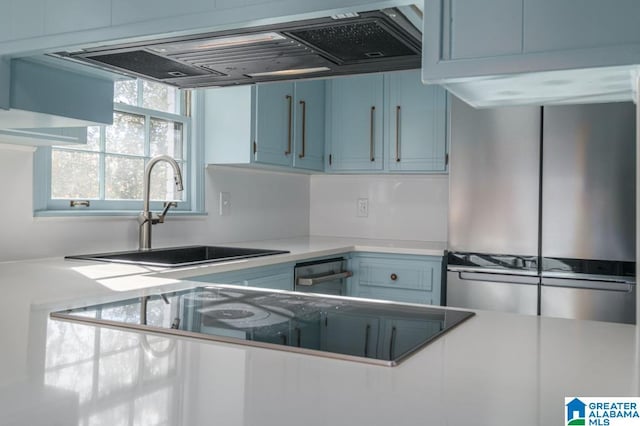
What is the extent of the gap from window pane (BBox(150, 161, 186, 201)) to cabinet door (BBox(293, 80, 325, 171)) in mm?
770

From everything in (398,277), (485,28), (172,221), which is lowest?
(398,277)

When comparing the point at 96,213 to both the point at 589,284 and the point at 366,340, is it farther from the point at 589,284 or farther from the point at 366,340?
the point at 589,284

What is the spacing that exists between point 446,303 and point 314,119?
1446mm

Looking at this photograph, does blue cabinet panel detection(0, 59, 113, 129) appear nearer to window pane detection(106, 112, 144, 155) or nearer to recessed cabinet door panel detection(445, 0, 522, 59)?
window pane detection(106, 112, 144, 155)

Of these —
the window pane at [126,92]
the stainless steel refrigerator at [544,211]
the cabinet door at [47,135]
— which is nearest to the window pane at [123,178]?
the window pane at [126,92]

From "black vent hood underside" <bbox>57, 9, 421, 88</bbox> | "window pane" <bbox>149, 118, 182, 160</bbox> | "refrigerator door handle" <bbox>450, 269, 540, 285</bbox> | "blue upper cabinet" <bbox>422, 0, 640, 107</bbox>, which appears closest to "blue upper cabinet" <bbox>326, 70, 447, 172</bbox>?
"refrigerator door handle" <bbox>450, 269, 540, 285</bbox>

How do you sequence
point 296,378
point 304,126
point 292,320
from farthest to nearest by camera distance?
point 304,126
point 292,320
point 296,378

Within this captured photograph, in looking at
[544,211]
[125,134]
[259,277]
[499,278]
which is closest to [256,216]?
[125,134]

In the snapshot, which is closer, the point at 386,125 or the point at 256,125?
the point at 256,125

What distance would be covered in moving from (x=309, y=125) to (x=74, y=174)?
5.07 ft

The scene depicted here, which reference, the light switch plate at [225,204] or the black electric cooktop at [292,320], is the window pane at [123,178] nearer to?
the light switch plate at [225,204]

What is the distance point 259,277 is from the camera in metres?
2.47

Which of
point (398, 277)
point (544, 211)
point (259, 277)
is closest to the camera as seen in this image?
point (259, 277)

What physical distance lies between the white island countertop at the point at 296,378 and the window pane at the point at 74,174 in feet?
4.45
